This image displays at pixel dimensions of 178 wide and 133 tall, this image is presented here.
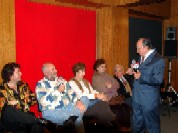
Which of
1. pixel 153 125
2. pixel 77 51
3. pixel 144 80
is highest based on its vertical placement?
Answer: pixel 77 51

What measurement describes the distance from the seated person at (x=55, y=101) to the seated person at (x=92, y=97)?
0.51ft

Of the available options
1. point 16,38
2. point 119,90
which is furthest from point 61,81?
point 119,90

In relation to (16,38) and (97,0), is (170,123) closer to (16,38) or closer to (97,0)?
(97,0)

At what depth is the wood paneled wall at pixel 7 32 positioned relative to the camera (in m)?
4.27

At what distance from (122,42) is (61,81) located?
2.60 meters

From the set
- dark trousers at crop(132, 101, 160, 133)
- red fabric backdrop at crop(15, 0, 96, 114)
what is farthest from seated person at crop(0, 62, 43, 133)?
dark trousers at crop(132, 101, 160, 133)

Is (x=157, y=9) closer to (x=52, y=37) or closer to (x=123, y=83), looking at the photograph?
(x=123, y=83)

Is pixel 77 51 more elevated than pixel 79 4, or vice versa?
pixel 79 4

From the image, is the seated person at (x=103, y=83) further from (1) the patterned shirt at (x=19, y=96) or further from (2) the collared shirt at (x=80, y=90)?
(1) the patterned shirt at (x=19, y=96)

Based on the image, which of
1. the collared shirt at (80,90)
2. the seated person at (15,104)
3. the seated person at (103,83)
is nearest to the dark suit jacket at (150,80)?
the collared shirt at (80,90)

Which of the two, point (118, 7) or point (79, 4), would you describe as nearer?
point (79, 4)

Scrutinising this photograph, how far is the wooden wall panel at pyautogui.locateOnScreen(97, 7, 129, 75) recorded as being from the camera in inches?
245

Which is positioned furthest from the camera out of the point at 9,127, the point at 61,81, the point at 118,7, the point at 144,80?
the point at 118,7

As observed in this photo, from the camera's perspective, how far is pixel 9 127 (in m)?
3.54
